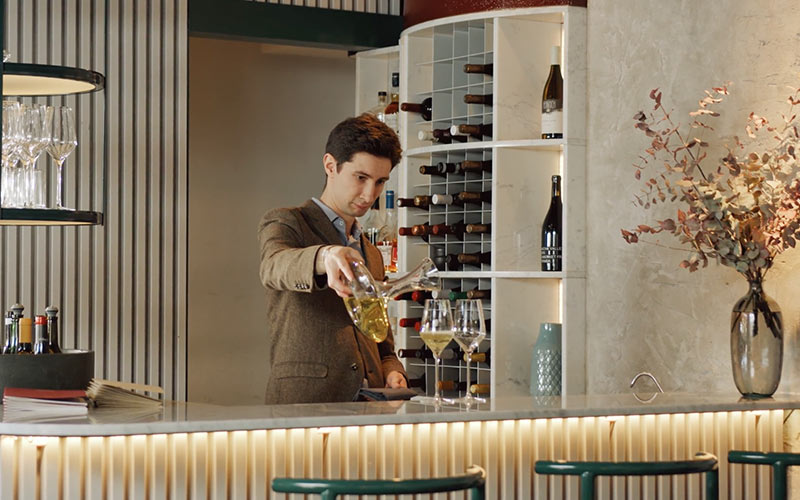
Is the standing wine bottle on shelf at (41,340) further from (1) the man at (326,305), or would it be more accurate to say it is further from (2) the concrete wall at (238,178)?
(2) the concrete wall at (238,178)

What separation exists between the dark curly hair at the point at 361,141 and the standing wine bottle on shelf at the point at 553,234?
4.32 ft

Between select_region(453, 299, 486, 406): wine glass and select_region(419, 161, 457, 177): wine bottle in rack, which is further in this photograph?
select_region(419, 161, 457, 177): wine bottle in rack

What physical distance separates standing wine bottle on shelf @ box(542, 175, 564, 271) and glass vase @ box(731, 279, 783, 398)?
1.20 m

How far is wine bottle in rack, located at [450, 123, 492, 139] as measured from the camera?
14.4 feet

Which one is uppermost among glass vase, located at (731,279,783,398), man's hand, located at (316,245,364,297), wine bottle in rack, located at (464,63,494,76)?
wine bottle in rack, located at (464,63,494,76)

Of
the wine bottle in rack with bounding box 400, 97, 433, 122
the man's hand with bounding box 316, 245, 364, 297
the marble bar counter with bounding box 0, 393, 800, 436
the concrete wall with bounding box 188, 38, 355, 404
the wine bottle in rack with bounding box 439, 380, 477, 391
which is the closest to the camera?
the marble bar counter with bounding box 0, 393, 800, 436

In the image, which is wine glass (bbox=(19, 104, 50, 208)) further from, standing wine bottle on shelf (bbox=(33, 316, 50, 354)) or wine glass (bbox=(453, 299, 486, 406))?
wine glass (bbox=(453, 299, 486, 406))

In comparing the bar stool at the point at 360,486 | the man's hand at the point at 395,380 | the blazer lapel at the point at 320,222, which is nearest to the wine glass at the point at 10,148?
the blazer lapel at the point at 320,222

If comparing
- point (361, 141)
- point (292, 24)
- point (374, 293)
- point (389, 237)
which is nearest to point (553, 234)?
point (389, 237)

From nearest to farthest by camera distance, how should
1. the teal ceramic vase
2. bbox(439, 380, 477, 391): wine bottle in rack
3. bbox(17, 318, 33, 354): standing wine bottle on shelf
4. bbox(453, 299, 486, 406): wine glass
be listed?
bbox(453, 299, 486, 406): wine glass < bbox(17, 318, 33, 354): standing wine bottle on shelf < the teal ceramic vase < bbox(439, 380, 477, 391): wine bottle in rack

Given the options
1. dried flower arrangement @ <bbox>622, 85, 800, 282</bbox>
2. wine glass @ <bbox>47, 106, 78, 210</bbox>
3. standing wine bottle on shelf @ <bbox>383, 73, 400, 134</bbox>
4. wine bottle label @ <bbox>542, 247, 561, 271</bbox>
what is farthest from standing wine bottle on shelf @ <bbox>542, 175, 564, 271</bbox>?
wine glass @ <bbox>47, 106, 78, 210</bbox>

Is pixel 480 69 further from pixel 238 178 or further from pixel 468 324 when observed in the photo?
pixel 238 178

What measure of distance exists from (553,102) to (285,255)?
1848 mm

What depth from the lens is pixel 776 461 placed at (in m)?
2.39
